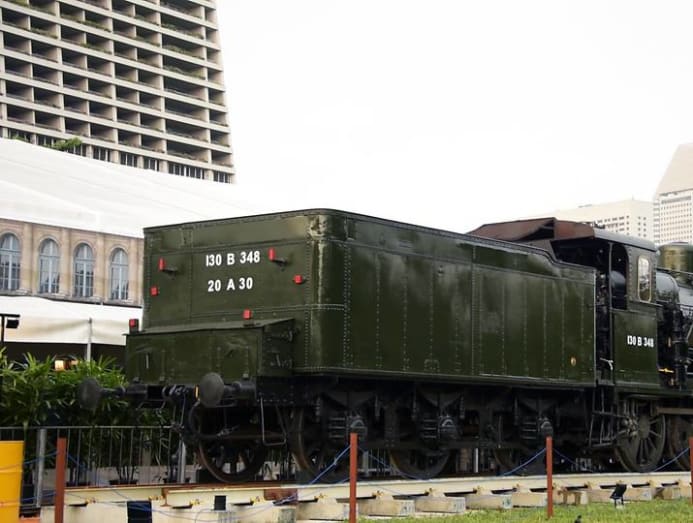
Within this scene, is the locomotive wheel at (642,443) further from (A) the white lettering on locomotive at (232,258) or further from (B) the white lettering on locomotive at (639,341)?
(A) the white lettering on locomotive at (232,258)

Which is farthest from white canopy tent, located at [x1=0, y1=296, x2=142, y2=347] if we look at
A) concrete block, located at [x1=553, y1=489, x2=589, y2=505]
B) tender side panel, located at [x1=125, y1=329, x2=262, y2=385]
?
concrete block, located at [x1=553, y1=489, x2=589, y2=505]

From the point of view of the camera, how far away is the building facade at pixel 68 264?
22.0 metres

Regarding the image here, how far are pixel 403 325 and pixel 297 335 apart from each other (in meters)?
1.72

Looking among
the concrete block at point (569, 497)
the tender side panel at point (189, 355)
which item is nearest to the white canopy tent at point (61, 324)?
A: the tender side panel at point (189, 355)

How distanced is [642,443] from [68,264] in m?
12.0

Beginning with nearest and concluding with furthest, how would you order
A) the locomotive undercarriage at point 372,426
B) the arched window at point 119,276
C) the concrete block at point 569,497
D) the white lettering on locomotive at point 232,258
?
the locomotive undercarriage at point 372,426 < the white lettering on locomotive at point 232,258 < the concrete block at point 569,497 < the arched window at point 119,276

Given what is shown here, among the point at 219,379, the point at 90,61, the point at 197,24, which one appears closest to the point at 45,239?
the point at 219,379

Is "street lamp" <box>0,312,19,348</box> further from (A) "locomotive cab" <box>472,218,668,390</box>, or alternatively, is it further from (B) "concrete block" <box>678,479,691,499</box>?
(B) "concrete block" <box>678,479,691,499</box>

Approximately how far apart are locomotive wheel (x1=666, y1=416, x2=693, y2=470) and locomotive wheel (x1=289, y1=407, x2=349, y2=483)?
8.06 metres

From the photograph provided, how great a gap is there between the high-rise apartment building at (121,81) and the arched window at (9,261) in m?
77.6

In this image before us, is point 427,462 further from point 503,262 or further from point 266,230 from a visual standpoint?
point 266,230

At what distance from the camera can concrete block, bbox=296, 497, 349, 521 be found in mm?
11891

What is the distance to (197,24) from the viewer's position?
121 m

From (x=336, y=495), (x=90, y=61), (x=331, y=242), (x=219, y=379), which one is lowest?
(x=336, y=495)
